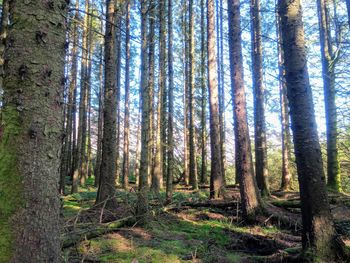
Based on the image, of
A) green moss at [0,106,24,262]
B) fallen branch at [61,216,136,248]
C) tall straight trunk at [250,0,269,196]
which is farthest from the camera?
tall straight trunk at [250,0,269,196]

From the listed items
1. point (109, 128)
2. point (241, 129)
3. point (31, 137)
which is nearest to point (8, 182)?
point (31, 137)

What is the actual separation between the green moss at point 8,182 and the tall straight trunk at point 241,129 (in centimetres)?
621

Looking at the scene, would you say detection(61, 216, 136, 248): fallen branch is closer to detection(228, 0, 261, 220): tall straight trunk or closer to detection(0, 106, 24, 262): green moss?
detection(0, 106, 24, 262): green moss

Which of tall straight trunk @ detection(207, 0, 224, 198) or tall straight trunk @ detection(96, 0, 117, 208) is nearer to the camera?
tall straight trunk @ detection(96, 0, 117, 208)

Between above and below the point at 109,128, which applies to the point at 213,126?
above

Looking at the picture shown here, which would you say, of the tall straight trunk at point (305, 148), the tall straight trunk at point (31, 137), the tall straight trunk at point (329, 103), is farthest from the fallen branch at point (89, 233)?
the tall straight trunk at point (329, 103)

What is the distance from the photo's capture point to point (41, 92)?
216cm

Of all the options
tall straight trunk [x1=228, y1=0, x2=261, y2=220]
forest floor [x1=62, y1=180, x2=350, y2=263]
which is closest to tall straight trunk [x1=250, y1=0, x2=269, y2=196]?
forest floor [x1=62, y1=180, x2=350, y2=263]

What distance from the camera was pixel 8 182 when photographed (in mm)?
2014

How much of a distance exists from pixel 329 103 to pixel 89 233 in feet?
36.2

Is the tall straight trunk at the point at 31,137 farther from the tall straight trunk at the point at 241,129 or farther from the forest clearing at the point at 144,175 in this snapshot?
the tall straight trunk at the point at 241,129

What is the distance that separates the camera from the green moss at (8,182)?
76.2 inches

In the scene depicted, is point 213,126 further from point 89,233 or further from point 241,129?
point 89,233

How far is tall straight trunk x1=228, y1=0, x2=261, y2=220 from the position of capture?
748cm
